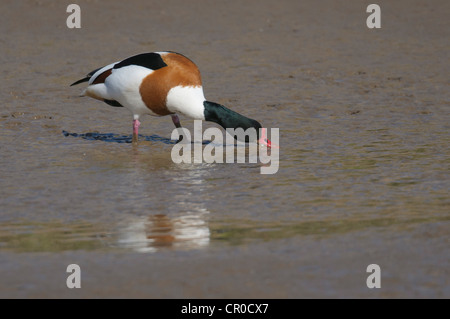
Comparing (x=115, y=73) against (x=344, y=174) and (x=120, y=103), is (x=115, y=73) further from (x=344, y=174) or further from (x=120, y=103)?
(x=344, y=174)

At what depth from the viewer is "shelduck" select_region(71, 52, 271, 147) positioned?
25.7 ft

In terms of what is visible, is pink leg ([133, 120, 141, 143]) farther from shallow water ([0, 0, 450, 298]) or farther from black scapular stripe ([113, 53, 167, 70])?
black scapular stripe ([113, 53, 167, 70])

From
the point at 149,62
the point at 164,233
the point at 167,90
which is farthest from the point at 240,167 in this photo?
the point at 164,233

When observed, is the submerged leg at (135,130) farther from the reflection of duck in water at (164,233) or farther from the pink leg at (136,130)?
the reflection of duck in water at (164,233)

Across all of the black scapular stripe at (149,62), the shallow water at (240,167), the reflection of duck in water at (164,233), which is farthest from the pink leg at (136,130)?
the reflection of duck in water at (164,233)

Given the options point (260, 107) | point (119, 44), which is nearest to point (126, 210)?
point (260, 107)

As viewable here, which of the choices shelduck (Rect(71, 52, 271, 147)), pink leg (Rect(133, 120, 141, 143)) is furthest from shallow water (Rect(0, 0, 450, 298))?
shelduck (Rect(71, 52, 271, 147))

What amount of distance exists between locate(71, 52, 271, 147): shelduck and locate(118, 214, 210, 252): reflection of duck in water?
6.76ft

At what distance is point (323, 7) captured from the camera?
49.3ft

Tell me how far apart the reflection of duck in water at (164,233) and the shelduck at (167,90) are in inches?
81.1

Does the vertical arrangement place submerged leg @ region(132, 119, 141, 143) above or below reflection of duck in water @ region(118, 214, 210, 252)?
above

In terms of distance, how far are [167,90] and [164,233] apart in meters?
2.49
